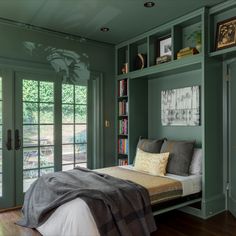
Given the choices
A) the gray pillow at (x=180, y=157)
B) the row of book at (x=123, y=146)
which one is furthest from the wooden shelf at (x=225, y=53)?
the row of book at (x=123, y=146)

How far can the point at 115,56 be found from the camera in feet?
16.1

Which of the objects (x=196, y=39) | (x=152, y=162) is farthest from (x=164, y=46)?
(x=152, y=162)

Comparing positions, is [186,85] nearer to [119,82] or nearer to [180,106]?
[180,106]

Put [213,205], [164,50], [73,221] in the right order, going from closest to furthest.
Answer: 1. [73,221]
2. [213,205]
3. [164,50]

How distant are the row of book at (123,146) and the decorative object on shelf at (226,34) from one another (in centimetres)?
226

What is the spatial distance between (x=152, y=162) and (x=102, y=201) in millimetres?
1300

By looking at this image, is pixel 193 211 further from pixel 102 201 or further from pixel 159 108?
pixel 159 108

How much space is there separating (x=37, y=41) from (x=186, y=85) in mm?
2434

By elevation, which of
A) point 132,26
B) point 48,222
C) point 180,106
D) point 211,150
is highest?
point 132,26

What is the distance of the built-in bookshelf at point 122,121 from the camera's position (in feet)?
15.4

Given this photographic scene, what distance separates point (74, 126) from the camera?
443 centimetres

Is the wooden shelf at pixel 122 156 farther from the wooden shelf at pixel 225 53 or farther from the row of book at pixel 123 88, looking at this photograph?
the wooden shelf at pixel 225 53

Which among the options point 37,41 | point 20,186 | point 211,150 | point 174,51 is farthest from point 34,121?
point 211,150

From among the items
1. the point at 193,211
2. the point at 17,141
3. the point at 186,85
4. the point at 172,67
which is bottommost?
the point at 193,211
